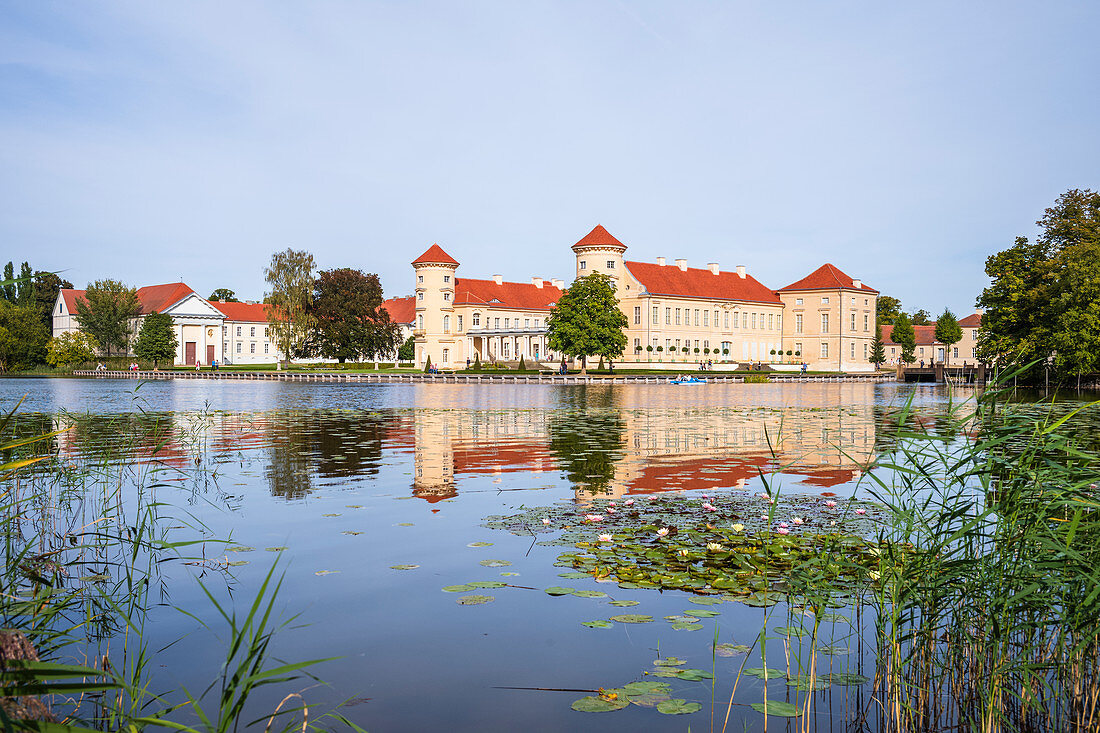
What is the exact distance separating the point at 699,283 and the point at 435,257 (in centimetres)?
3115

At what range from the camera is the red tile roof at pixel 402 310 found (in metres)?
110

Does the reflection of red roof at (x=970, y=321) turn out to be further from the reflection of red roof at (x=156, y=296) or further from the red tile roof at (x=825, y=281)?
the reflection of red roof at (x=156, y=296)

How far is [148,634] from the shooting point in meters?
4.98

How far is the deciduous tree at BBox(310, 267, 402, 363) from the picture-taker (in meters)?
82.5

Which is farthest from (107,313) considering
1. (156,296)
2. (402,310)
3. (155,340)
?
(402,310)

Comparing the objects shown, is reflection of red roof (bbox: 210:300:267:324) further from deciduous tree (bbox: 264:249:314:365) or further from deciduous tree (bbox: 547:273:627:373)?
deciduous tree (bbox: 547:273:627:373)

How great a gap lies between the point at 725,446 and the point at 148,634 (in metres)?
12.4

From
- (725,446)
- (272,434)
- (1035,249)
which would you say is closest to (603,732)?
(725,446)

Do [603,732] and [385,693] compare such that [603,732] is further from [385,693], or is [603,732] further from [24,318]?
[24,318]

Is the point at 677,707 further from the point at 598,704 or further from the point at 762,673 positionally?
the point at 762,673

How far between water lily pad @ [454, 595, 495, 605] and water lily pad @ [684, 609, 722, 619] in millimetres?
1373

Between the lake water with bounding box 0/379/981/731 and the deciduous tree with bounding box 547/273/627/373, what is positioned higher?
the deciduous tree with bounding box 547/273/627/373

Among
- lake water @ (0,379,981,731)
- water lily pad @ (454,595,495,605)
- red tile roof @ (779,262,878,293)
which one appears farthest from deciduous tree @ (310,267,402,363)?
water lily pad @ (454,595,495,605)

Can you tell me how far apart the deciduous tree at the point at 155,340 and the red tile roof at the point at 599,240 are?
143ft
